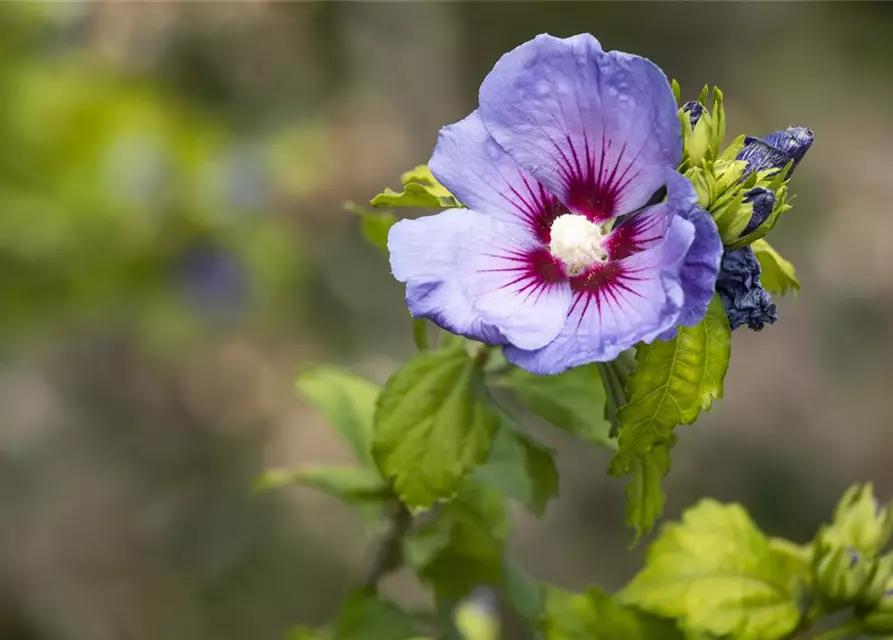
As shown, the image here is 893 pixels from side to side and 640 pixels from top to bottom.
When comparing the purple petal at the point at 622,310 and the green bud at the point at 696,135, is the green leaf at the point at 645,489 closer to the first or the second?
the purple petal at the point at 622,310

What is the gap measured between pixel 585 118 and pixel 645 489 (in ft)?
1.50

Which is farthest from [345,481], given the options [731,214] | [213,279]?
A: [213,279]

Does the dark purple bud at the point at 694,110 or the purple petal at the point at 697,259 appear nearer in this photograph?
the purple petal at the point at 697,259

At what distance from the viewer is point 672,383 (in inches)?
42.3

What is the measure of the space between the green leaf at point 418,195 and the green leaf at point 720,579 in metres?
0.59

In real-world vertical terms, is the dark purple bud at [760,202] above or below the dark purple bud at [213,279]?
above

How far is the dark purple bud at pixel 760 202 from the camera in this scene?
1.10 metres

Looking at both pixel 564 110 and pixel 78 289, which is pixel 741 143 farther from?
pixel 78 289

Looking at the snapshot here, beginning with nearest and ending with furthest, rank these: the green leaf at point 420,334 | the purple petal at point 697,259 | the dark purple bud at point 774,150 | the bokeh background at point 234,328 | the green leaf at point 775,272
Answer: the purple petal at point 697,259, the dark purple bud at point 774,150, the green leaf at point 775,272, the green leaf at point 420,334, the bokeh background at point 234,328

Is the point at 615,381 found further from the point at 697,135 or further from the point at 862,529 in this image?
the point at 862,529

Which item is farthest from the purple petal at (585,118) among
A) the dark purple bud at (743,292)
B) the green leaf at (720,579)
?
the green leaf at (720,579)

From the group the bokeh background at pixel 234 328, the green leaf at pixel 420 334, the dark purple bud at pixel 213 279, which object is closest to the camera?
the green leaf at pixel 420 334

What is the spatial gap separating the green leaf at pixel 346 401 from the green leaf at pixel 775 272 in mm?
642

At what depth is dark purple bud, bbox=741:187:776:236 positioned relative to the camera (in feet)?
3.61
